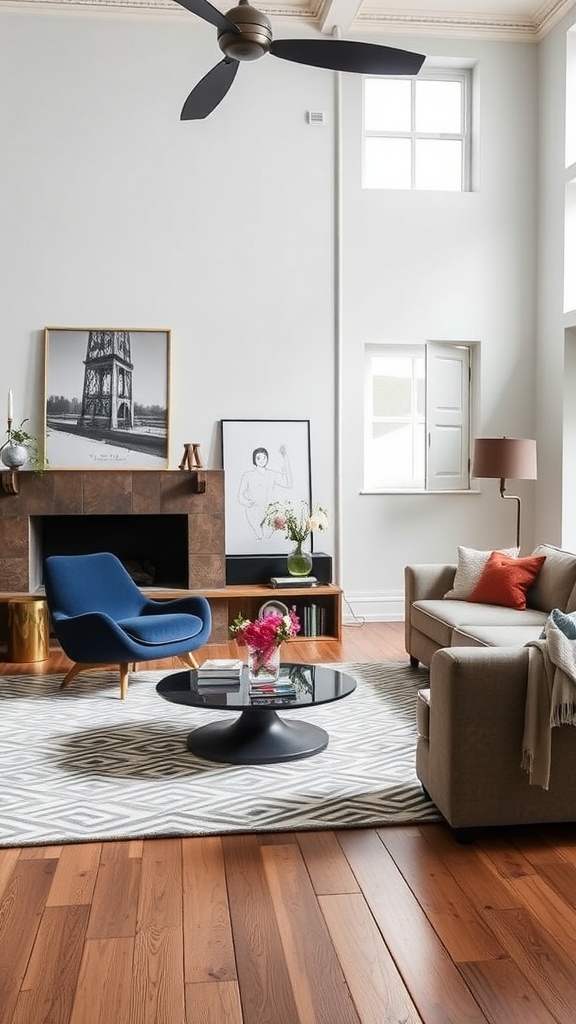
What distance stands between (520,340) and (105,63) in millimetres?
3877

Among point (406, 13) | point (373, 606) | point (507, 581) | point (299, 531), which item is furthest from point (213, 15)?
point (373, 606)

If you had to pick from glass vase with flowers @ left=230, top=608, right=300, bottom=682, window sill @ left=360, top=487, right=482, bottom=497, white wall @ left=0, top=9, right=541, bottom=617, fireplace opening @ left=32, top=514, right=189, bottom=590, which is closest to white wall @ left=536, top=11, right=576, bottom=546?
white wall @ left=0, top=9, right=541, bottom=617

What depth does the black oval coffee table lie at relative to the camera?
12.9 feet

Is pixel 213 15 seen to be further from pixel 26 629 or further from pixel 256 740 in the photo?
pixel 26 629

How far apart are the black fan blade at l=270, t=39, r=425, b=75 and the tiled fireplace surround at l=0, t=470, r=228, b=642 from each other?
3205mm

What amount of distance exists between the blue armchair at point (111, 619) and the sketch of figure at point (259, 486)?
162 centimetres

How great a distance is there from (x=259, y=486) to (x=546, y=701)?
447 cm

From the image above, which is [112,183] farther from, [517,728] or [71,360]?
[517,728]

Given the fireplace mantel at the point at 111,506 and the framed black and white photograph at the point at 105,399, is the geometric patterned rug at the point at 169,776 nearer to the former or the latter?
the fireplace mantel at the point at 111,506

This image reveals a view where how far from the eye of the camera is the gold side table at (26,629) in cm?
620

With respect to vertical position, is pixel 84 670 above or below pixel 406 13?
below

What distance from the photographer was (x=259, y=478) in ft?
24.4

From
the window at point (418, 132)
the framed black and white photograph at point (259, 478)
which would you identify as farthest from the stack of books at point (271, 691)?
the window at point (418, 132)

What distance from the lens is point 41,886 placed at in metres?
2.93
